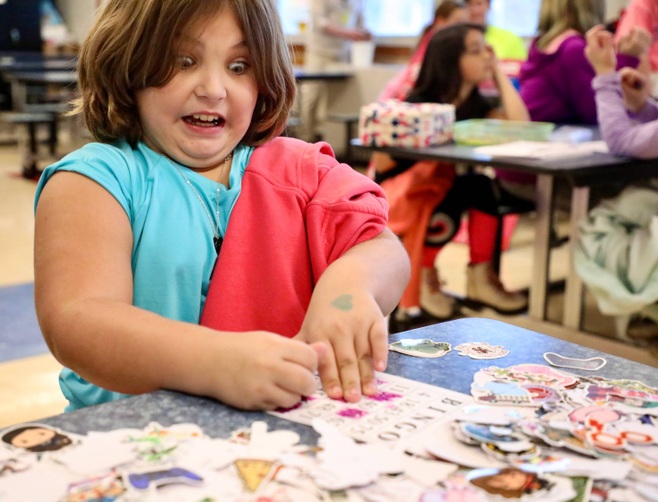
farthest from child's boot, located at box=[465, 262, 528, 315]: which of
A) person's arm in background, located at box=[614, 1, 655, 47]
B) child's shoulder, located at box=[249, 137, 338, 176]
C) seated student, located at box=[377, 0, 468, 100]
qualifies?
child's shoulder, located at box=[249, 137, 338, 176]

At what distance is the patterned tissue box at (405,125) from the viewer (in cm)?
263

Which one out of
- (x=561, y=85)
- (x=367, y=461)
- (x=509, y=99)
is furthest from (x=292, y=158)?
(x=561, y=85)

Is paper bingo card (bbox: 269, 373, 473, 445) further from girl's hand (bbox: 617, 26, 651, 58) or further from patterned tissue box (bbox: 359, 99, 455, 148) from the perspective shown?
girl's hand (bbox: 617, 26, 651, 58)

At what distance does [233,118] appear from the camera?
3.24ft

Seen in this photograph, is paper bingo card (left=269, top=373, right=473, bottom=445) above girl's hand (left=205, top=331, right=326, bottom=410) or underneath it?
underneath

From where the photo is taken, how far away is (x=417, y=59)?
3.63 meters

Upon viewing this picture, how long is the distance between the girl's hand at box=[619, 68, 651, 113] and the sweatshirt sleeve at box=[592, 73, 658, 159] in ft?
0.42

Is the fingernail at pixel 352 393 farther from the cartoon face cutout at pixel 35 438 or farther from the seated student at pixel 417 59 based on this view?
the seated student at pixel 417 59

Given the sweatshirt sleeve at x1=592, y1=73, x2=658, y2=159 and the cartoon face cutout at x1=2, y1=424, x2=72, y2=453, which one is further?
the sweatshirt sleeve at x1=592, y1=73, x2=658, y2=159

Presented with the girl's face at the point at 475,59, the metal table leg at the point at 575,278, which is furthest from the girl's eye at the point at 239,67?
the girl's face at the point at 475,59

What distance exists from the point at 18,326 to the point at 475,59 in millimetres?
1914

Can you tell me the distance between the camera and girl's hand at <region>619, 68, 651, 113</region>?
2.53 meters

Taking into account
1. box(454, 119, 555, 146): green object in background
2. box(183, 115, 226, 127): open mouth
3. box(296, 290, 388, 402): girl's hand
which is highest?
box(183, 115, 226, 127): open mouth

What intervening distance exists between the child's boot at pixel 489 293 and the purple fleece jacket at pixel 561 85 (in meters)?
0.79
